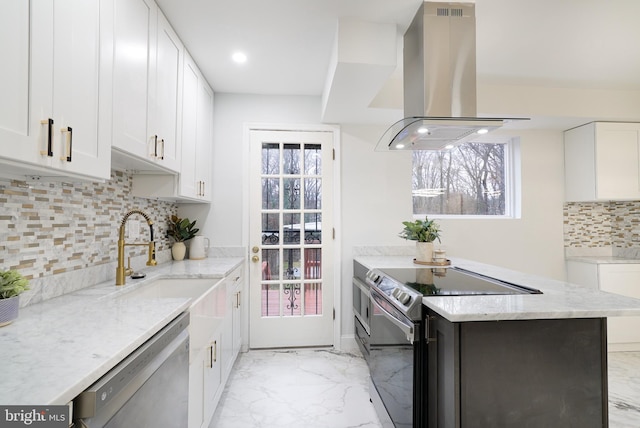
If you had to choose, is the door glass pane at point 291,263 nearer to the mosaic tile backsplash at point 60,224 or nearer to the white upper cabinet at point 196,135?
the white upper cabinet at point 196,135

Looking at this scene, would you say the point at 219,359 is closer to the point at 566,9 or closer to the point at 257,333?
the point at 257,333

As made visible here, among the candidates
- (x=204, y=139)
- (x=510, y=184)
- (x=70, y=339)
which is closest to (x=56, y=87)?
(x=70, y=339)

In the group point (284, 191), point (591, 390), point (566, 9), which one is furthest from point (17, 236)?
point (566, 9)

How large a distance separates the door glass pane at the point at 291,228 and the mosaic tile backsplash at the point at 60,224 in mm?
1318

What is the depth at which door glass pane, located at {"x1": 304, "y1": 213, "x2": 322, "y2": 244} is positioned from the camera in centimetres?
304

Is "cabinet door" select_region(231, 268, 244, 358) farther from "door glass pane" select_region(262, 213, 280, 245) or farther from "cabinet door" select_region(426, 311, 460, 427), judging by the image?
"cabinet door" select_region(426, 311, 460, 427)

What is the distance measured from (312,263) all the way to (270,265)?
0.41m

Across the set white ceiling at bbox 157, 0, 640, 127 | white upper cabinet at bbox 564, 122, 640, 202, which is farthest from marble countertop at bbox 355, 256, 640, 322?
white upper cabinet at bbox 564, 122, 640, 202

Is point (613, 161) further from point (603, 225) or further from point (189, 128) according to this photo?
point (189, 128)

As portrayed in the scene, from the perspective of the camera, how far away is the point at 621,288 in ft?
9.53

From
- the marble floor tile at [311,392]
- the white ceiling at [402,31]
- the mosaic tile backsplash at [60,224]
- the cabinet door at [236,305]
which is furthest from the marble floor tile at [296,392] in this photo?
the white ceiling at [402,31]

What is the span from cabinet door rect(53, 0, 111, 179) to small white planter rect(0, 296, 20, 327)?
18.0 inches

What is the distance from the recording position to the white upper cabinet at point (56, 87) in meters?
0.85

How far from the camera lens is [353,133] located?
3.05 meters
